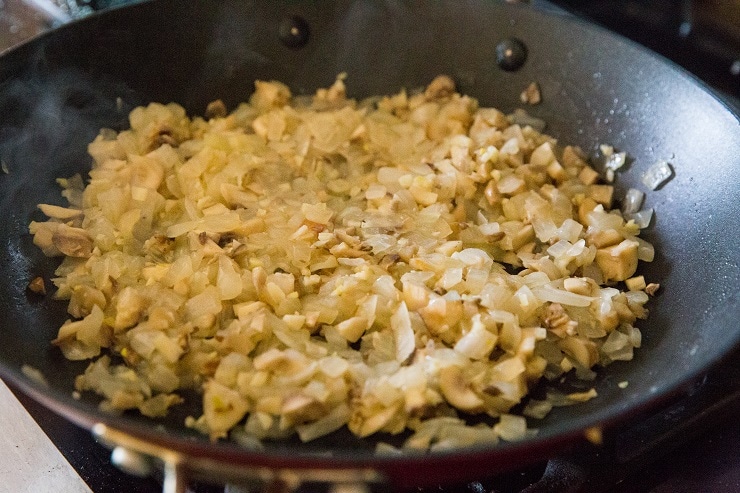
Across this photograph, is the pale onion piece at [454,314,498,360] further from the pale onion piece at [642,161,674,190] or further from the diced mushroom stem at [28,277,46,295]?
the diced mushroom stem at [28,277,46,295]

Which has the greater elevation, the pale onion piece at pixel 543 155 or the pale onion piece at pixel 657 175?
the pale onion piece at pixel 657 175

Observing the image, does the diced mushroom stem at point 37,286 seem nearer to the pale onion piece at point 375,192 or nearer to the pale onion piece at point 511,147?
the pale onion piece at point 375,192

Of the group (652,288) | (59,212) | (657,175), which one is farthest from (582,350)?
(59,212)

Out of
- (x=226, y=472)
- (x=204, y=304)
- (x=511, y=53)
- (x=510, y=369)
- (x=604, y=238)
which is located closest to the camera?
(x=226, y=472)

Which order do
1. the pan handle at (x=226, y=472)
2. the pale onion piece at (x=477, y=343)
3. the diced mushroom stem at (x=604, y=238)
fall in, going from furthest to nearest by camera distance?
the diced mushroom stem at (x=604, y=238) < the pale onion piece at (x=477, y=343) < the pan handle at (x=226, y=472)

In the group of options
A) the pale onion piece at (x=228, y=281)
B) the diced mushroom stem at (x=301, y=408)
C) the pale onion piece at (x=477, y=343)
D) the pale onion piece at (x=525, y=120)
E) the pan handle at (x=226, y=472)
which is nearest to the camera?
the pan handle at (x=226, y=472)

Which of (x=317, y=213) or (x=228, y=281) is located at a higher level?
(x=317, y=213)

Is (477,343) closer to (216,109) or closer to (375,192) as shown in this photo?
(375,192)

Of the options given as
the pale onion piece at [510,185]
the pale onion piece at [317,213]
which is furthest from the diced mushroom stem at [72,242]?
the pale onion piece at [510,185]
